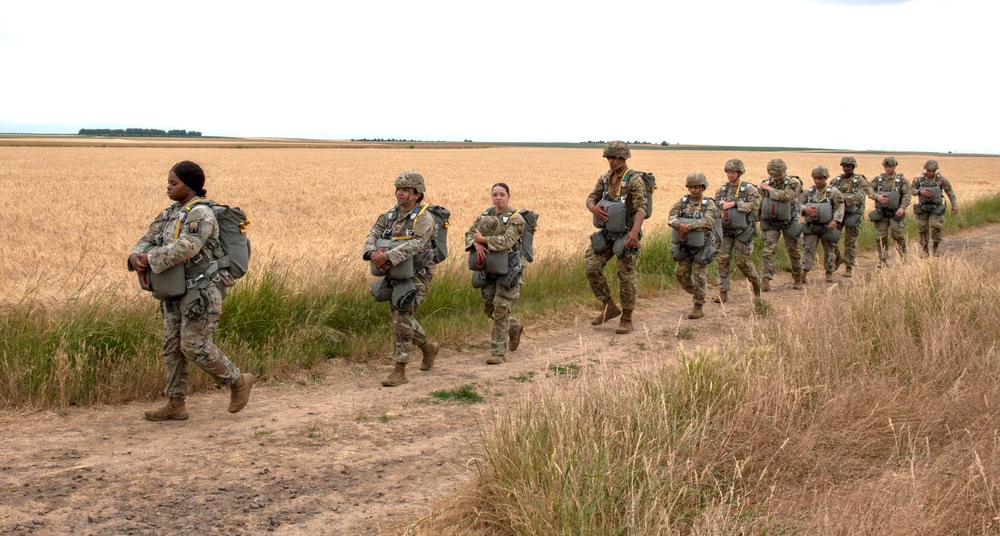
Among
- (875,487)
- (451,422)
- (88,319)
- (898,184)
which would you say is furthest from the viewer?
(898,184)

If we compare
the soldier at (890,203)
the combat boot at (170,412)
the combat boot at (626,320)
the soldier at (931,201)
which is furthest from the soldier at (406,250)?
the soldier at (931,201)

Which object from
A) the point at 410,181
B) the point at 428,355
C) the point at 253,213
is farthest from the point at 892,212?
the point at 253,213

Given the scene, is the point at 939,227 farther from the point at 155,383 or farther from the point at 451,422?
the point at 155,383

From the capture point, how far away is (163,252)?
5.83m

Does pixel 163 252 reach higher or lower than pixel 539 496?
higher

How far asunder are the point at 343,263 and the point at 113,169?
119 ft

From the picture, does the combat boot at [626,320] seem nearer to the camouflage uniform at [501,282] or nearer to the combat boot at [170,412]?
the camouflage uniform at [501,282]

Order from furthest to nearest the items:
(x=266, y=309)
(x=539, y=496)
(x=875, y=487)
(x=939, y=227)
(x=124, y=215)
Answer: (x=124, y=215) → (x=939, y=227) → (x=266, y=309) → (x=875, y=487) → (x=539, y=496)

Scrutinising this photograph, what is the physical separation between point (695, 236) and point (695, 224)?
0.18 meters

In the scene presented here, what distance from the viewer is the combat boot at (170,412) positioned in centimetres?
627

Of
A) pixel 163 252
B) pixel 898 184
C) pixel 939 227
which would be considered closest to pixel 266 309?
pixel 163 252

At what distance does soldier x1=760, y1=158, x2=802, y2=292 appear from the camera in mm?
12875

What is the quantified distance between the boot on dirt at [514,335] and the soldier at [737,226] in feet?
13.1

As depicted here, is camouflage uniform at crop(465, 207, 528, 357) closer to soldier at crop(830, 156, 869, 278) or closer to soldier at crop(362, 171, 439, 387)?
soldier at crop(362, 171, 439, 387)
